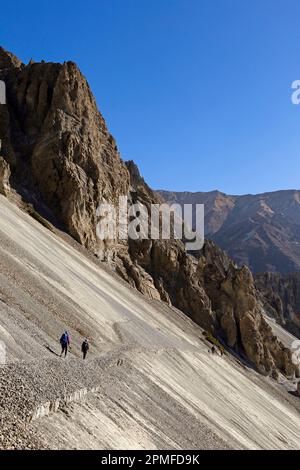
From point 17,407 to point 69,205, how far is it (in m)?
47.5

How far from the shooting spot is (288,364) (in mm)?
75875

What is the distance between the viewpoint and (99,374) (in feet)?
65.8

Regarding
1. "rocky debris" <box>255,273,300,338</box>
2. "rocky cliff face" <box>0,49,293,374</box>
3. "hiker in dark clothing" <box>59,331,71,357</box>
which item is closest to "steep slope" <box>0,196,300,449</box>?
"hiker in dark clothing" <box>59,331,71,357</box>

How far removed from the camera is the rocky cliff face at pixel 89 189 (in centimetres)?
5912

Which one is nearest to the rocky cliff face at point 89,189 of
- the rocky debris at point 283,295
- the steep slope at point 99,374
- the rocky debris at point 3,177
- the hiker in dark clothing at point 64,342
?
the rocky debris at point 3,177

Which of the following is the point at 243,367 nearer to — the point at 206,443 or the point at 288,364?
the point at 288,364

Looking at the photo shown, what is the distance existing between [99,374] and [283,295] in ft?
510

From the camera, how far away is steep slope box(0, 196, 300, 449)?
43.4 ft

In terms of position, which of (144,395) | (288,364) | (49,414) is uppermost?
(49,414)

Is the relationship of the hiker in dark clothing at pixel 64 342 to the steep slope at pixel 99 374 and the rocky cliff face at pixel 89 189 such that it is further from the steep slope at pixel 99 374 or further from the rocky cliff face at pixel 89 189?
the rocky cliff face at pixel 89 189

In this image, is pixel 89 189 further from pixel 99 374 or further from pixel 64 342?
pixel 99 374

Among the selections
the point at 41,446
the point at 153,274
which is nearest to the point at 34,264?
the point at 41,446

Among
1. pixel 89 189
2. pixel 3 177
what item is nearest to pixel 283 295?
pixel 89 189

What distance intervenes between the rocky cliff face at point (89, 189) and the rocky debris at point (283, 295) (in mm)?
56098
